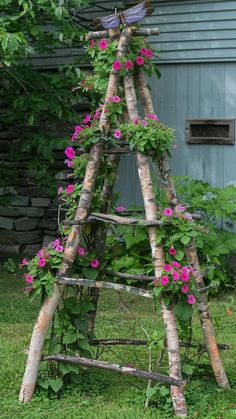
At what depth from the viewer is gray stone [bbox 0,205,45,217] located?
33.9 feet

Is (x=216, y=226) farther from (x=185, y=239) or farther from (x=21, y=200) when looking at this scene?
(x=185, y=239)

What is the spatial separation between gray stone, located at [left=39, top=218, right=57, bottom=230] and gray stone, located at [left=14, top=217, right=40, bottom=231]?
0.25 feet

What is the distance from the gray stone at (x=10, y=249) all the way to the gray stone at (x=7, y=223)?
0.24 metres

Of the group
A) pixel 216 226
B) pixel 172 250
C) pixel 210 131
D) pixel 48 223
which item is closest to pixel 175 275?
pixel 172 250

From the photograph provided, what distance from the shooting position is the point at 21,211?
10.4 meters

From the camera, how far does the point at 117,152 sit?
4.68 metres

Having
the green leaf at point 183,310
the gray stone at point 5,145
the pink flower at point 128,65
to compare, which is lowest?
the green leaf at point 183,310

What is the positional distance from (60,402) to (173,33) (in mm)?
5527

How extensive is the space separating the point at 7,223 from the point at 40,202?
56 cm

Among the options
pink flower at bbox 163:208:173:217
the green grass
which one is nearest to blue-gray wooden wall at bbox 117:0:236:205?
the green grass

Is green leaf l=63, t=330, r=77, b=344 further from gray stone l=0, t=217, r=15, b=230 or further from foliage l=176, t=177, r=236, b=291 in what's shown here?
gray stone l=0, t=217, r=15, b=230

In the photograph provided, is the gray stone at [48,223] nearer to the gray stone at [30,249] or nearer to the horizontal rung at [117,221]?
the gray stone at [30,249]

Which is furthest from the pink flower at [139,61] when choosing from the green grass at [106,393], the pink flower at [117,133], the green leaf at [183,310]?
the green grass at [106,393]

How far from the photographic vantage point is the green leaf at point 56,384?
15.3ft
